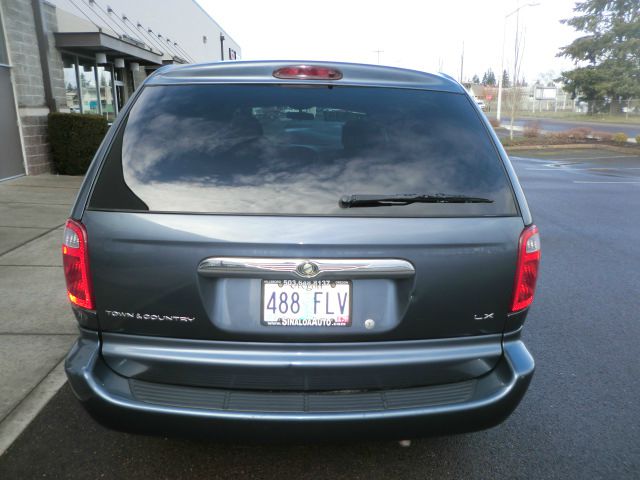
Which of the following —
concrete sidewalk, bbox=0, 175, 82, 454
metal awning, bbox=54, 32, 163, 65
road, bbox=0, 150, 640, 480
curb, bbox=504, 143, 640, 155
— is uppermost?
metal awning, bbox=54, 32, 163, 65

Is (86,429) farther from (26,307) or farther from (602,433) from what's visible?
(602,433)

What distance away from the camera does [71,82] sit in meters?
14.6

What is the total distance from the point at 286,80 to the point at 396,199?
28.1 inches

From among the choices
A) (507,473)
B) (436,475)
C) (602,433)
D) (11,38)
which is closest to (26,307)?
(436,475)

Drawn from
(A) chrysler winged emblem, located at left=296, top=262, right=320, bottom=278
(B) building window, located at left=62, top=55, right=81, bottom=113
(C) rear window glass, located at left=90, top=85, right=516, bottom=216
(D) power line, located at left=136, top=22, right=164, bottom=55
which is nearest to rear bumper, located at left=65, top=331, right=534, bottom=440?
(A) chrysler winged emblem, located at left=296, top=262, right=320, bottom=278

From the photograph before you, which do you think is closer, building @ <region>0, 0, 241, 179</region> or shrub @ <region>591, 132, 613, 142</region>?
building @ <region>0, 0, 241, 179</region>

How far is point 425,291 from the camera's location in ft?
6.67

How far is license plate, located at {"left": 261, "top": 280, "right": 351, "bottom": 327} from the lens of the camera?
6.51 feet

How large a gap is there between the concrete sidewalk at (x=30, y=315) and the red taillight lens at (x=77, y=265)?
1.14m

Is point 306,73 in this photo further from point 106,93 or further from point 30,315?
point 106,93

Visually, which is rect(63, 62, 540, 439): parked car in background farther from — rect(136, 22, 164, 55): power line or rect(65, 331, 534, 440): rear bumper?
→ rect(136, 22, 164, 55): power line

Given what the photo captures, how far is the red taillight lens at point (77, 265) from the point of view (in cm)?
206

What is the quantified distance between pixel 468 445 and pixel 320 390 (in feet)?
3.57

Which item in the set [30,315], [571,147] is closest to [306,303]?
[30,315]
